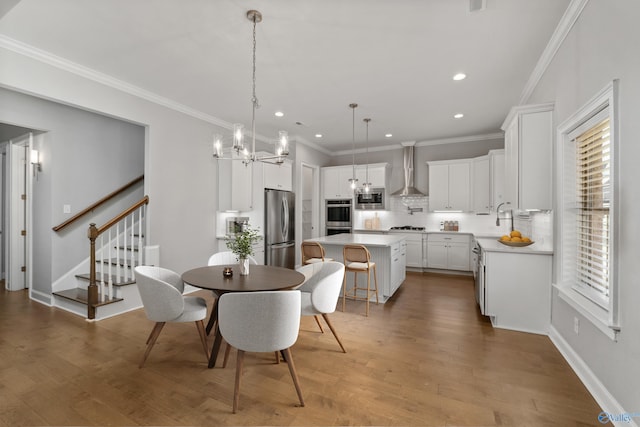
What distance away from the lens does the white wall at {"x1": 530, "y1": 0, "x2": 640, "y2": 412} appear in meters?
1.64

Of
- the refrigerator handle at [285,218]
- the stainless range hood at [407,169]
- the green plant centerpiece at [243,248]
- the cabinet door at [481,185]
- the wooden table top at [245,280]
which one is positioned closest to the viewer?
the wooden table top at [245,280]

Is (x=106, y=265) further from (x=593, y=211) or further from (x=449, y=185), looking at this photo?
(x=449, y=185)

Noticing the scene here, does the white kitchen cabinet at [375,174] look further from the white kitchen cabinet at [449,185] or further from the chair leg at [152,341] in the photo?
the chair leg at [152,341]

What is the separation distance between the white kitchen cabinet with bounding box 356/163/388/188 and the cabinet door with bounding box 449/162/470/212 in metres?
1.41

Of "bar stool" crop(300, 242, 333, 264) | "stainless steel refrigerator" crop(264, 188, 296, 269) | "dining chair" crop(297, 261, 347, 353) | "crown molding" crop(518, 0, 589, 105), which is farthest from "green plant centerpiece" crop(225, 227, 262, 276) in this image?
"crown molding" crop(518, 0, 589, 105)

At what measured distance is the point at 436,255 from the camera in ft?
20.4

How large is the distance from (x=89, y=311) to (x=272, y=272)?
239cm

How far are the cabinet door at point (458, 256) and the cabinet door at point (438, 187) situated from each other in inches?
33.7

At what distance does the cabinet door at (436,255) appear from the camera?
614 cm

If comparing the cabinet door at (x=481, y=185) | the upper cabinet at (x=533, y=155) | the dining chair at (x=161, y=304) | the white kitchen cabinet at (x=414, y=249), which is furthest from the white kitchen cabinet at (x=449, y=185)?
the dining chair at (x=161, y=304)

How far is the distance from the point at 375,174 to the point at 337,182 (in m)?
0.92

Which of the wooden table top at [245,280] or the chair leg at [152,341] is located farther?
the chair leg at [152,341]

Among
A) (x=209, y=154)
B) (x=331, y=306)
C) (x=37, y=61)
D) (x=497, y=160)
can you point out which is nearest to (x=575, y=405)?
(x=331, y=306)

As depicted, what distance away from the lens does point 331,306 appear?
2.65 m
